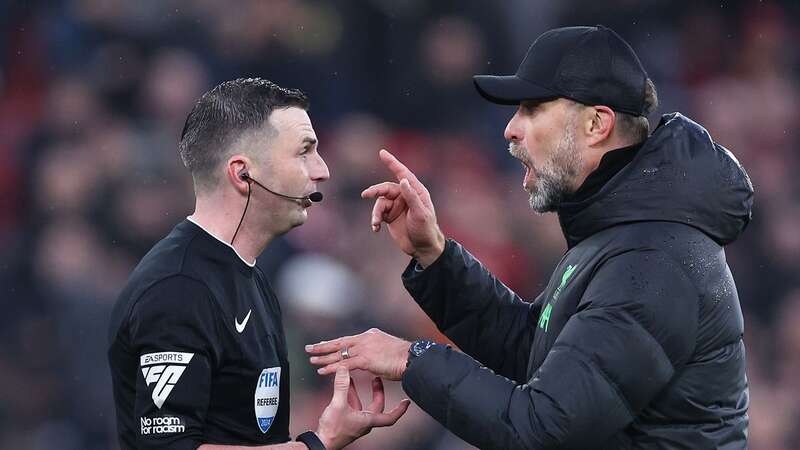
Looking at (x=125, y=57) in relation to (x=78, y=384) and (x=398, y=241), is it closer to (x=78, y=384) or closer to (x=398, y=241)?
(x=78, y=384)

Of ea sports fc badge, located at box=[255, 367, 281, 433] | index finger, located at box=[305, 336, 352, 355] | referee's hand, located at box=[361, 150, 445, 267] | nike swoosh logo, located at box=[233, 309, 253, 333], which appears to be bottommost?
ea sports fc badge, located at box=[255, 367, 281, 433]

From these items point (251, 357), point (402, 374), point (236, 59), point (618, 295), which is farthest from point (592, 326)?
point (236, 59)

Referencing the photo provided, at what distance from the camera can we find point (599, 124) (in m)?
3.47

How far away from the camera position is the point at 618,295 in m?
3.12

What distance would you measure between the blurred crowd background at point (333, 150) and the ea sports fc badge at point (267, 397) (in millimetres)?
2885

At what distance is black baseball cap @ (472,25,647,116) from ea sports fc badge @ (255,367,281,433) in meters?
1.01

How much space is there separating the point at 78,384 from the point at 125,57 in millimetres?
2050

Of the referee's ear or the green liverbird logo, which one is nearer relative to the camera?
the green liverbird logo

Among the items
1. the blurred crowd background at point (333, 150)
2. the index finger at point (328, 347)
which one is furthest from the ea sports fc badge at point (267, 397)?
the blurred crowd background at point (333, 150)

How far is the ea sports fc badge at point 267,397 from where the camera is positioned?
3.39m

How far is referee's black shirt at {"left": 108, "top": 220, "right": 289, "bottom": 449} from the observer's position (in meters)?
3.15

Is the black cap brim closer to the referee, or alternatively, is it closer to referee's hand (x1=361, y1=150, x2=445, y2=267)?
referee's hand (x1=361, y1=150, x2=445, y2=267)

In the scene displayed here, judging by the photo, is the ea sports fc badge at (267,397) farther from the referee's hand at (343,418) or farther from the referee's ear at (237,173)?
the referee's ear at (237,173)

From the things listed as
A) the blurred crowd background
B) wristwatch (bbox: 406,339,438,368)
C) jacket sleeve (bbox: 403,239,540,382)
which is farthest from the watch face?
the blurred crowd background
